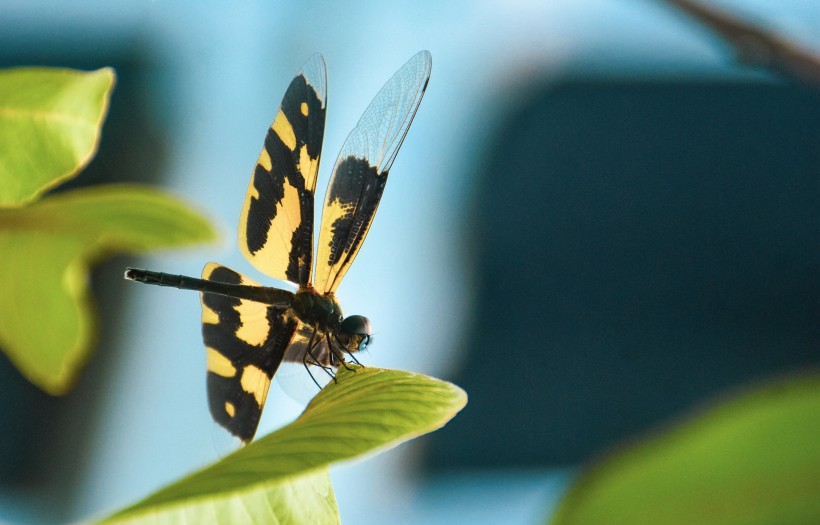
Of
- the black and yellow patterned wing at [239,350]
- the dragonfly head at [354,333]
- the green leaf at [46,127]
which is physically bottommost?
the black and yellow patterned wing at [239,350]

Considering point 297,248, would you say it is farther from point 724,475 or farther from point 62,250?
point 724,475

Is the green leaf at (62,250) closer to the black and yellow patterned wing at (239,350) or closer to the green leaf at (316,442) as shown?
the black and yellow patterned wing at (239,350)

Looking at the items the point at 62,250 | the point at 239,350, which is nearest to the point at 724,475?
the point at 239,350

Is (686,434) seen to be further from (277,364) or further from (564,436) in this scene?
(564,436)

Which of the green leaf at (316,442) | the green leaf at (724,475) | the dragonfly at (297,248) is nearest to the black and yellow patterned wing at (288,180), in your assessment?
the dragonfly at (297,248)

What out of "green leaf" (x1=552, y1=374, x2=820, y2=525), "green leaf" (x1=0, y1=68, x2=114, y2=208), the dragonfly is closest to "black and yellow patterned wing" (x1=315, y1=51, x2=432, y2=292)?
the dragonfly

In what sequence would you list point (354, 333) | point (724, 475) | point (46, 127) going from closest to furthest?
point (724, 475)
point (46, 127)
point (354, 333)
